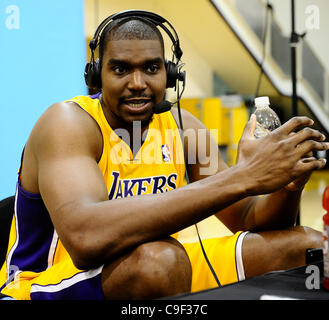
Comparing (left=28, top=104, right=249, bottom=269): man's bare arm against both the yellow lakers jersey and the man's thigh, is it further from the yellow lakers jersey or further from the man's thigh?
the man's thigh

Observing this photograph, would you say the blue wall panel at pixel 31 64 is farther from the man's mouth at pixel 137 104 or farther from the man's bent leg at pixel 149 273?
the man's bent leg at pixel 149 273

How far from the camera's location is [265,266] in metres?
1.40

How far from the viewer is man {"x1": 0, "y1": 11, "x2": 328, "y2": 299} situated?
1.13 meters

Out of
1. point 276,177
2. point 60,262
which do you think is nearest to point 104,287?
point 60,262

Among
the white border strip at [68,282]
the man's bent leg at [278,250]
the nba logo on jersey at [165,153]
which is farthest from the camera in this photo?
the nba logo on jersey at [165,153]

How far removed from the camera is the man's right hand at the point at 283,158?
113cm

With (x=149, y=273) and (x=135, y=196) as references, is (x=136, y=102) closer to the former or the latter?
(x=135, y=196)

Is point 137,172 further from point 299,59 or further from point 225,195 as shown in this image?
point 299,59

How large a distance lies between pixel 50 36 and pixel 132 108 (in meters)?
0.99

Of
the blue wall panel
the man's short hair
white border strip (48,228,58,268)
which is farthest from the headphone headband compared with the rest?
the blue wall panel

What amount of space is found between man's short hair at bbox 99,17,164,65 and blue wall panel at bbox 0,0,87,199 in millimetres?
835

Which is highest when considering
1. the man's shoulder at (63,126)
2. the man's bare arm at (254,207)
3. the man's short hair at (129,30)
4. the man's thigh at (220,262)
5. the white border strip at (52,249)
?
the man's short hair at (129,30)

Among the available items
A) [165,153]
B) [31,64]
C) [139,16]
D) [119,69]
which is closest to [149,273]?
[165,153]

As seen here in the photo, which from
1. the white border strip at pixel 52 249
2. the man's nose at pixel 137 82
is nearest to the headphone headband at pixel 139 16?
the man's nose at pixel 137 82
